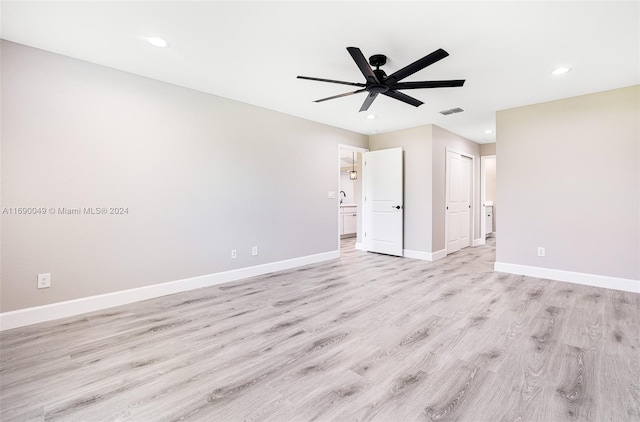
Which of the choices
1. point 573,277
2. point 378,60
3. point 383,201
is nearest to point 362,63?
point 378,60

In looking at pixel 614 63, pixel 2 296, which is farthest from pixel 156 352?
pixel 614 63

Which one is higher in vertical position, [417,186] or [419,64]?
[419,64]

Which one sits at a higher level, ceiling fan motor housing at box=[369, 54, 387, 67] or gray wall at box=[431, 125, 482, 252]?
ceiling fan motor housing at box=[369, 54, 387, 67]

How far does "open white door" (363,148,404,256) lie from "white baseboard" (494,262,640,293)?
71.4 inches

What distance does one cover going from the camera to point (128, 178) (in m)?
3.09

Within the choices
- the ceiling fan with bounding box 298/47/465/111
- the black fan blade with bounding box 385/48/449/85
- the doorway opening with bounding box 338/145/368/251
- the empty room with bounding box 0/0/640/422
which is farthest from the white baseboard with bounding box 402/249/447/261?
the black fan blade with bounding box 385/48/449/85

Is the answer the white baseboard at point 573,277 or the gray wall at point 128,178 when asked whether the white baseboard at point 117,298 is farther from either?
the white baseboard at point 573,277

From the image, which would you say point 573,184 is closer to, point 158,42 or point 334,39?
point 334,39

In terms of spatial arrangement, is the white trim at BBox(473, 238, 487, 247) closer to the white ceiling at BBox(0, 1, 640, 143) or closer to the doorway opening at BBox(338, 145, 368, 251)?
the doorway opening at BBox(338, 145, 368, 251)

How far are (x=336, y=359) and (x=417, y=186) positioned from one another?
4.08 metres

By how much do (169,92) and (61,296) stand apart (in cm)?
246

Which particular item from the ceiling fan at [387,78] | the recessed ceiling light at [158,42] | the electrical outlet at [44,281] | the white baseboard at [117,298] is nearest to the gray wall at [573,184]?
the ceiling fan at [387,78]

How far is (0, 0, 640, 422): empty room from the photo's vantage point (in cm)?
174

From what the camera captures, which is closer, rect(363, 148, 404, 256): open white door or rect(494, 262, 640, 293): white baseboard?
rect(494, 262, 640, 293): white baseboard
